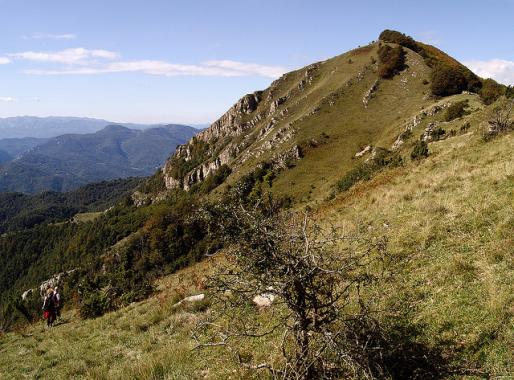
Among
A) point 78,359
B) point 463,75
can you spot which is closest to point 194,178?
point 463,75

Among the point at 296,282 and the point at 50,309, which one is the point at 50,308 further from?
the point at 296,282

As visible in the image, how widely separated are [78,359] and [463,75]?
62.4 m

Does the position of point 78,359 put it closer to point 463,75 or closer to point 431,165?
point 431,165

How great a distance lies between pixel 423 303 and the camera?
8.30 meters

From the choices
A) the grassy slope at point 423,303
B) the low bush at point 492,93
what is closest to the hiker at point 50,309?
the grassy slope at point 423,303

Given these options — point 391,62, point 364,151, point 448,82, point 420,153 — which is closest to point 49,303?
point 420,153

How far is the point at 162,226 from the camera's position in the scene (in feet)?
275

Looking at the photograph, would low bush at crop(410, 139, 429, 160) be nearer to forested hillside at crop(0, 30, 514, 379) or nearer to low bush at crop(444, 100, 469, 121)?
forested hillside at crop(0, 30, 514, 379)

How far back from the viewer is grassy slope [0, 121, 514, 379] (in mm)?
7145

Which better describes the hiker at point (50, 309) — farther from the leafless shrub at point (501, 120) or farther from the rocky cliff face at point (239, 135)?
the rocky cliff face at point (239, 135)

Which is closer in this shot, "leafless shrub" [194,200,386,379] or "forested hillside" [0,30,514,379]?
"leafless shrub" [194,200,386,379]

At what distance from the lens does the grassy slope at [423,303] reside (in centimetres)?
714

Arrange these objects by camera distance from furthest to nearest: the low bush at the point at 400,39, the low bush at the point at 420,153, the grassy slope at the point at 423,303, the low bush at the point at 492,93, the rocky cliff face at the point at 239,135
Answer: the rocky cliff face at the point at 239,135
the low bush at the point at 400,39
the low bush at the point at 492,93
the low bush at the point at 420,153
the grassy slope at the point at 423,303

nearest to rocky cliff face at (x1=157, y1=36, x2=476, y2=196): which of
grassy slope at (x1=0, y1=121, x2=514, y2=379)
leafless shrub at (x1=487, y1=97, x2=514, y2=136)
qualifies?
leafless shrub at (x1=487, y1=97, x2=514, y2=136)
